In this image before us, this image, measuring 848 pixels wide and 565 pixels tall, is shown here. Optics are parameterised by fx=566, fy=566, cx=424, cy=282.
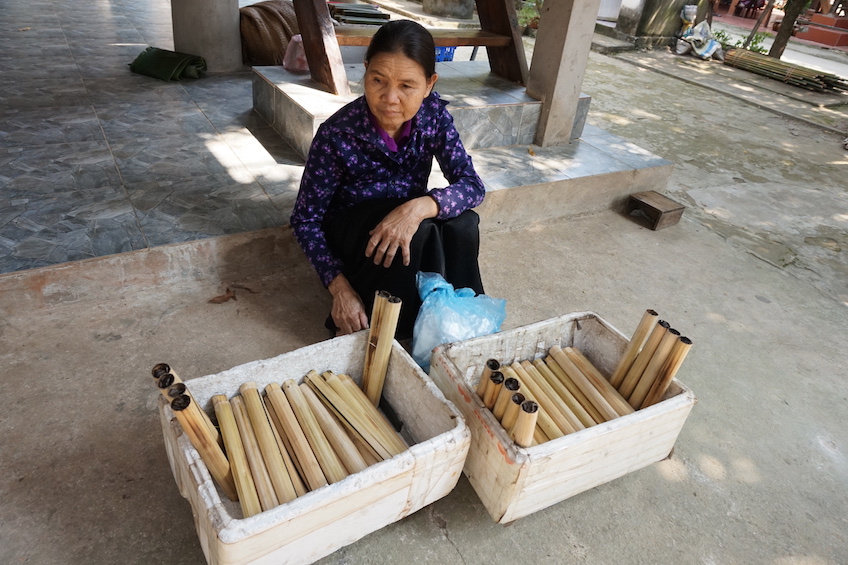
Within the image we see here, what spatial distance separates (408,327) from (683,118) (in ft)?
18.8

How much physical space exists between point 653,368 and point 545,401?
0.37 m

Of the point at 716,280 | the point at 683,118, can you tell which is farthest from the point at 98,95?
the point at 683,118

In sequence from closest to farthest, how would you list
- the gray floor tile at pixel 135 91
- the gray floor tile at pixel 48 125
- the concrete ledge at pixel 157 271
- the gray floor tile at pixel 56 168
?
the concrete ledge at pixel 157 271 → the gray floor tile at pixel 56 168 → the gray floor tile at pixel 48 125 → the gray floor tile at pixel 135 91

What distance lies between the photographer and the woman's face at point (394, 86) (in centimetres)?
193

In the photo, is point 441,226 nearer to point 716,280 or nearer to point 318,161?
point 318,161

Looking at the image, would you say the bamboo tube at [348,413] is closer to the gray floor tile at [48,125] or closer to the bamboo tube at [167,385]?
the bamboo tube at [167,385]

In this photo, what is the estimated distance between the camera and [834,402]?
2.55 m

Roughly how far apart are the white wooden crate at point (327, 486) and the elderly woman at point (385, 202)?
0.36 m

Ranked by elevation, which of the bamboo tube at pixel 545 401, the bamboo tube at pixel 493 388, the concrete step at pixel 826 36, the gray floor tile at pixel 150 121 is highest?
the concrete step at pixel 826 36

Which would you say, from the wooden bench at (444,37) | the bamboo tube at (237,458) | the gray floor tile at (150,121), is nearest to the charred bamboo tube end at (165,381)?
the bamboo tube at (237,458)

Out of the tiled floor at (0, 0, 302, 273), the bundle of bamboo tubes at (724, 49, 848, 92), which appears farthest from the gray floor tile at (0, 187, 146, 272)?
the bundle of bamboo tubes at (724, 49, 848, 92)

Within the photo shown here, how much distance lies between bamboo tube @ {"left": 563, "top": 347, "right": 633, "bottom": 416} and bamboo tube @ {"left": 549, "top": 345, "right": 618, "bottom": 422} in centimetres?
2

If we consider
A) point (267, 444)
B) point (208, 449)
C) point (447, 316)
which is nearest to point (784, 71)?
point (447, 316)

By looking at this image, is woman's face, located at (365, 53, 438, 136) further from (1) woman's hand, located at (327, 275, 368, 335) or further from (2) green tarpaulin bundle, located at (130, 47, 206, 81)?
(2) green tarpaulin bundle, located at (130, 47, 206, 81)
